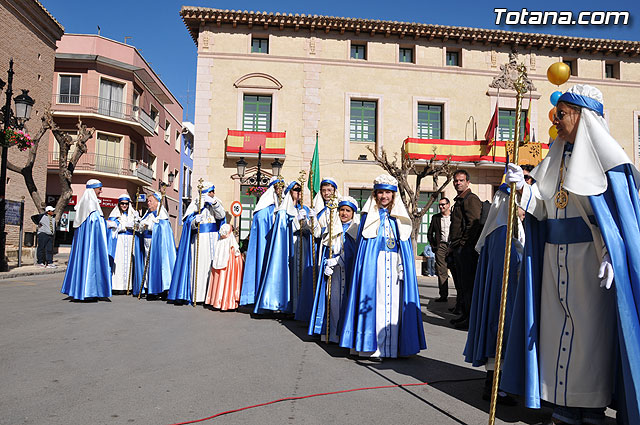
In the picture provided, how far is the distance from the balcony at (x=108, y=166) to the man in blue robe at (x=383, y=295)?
2669 centimetres

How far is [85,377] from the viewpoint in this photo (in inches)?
162

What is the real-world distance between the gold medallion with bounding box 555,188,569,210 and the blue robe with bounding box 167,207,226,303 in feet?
21.7

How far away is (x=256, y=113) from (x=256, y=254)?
16.2m

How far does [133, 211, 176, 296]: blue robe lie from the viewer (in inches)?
362

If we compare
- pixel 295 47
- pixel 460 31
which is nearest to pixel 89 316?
pixel 295 47

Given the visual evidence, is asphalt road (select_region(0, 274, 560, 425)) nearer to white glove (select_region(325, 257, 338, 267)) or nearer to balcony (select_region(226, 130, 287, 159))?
white glove (select_region(325, 257, 338, 267))

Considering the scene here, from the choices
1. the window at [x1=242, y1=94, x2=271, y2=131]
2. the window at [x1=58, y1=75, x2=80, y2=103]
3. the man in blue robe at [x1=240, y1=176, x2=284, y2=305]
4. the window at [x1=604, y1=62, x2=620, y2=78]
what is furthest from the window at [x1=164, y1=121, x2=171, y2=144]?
the man in blue robe at [x1=240, y1=176, x2=284, y2=305]

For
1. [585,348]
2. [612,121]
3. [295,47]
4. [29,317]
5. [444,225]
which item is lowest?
[29,317]

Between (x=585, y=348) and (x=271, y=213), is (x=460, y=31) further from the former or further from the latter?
(x=585, y=348)

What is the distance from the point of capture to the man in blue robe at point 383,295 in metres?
4.99

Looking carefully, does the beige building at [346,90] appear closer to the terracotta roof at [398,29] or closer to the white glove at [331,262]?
the terracotta roof at [398,29]

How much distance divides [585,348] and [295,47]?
22322 mm

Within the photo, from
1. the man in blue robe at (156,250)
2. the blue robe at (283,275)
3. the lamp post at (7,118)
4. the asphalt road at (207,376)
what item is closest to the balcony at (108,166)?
the lamp post at (7,118)

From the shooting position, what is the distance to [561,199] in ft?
10.3
